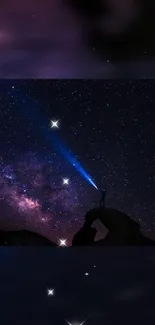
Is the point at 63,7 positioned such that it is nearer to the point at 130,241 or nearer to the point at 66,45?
the point at 66,45

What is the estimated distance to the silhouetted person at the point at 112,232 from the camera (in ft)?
11.3

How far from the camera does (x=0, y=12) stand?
1394 mm

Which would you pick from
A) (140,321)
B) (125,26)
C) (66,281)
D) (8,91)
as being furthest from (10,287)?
(8,91)

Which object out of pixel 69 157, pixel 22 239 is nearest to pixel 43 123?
pixel 69 157

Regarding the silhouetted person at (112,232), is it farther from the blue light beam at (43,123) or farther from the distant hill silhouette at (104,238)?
the blue light beam at (43,123)

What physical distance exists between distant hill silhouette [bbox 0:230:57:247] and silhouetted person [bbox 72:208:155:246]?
279 millimetres

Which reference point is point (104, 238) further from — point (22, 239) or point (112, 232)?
point (22, 239)

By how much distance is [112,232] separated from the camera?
3.86 m

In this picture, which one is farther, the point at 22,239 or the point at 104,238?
the point at 104,238

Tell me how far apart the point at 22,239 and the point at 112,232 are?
0.93 metres

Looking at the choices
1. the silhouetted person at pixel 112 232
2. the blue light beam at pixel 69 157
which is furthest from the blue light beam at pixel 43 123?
the silhouetted person at pixel 112 232

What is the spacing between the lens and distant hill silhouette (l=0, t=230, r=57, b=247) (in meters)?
3.31

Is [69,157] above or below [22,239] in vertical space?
above

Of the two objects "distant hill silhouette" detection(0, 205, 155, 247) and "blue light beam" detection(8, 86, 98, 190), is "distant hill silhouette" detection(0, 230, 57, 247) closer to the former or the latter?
"distant hill silhouette" detection(0, 205, 155, 247)
